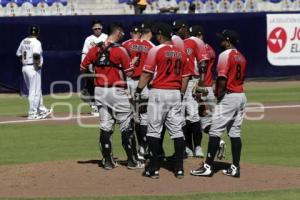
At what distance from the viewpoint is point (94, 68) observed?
472 inches

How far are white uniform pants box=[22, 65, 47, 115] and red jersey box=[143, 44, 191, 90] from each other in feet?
29.9

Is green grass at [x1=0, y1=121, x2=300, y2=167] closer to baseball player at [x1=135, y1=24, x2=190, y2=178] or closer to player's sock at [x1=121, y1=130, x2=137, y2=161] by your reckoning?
player's sock at [x1=121, y1=130, x2=137, y2=161]

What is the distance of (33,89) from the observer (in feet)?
65.2

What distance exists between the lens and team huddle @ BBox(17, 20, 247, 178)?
11.2 metres

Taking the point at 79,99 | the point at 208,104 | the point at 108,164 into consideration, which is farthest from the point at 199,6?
the point at 108,164

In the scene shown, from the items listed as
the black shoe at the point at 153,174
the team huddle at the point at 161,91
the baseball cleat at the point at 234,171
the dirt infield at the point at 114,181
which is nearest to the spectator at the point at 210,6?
the team huddle at the point at 161,91

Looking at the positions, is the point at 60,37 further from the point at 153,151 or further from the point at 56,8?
the point at 153,151

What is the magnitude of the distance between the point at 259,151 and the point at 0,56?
13.3 m

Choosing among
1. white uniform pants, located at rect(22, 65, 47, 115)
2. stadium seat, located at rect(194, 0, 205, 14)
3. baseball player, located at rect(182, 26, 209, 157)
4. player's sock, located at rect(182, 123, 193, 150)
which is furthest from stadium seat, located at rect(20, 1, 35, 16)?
player's sock, located at rect(182, 123, 193, 150)

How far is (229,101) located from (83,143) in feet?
16.9

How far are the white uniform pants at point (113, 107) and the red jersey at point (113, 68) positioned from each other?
0.31 ft

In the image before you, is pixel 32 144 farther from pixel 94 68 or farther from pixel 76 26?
pixel 76 26

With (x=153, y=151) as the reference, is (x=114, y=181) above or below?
below

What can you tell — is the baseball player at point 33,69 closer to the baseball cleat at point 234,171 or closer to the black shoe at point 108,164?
the black shoe at point 108,164
